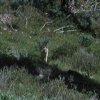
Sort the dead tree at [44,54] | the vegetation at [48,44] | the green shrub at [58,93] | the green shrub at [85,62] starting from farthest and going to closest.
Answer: the dead tree at [44,54] → the green shrub at [85,62] → the vegetation at [48,44] → the green shrub at [58,93]

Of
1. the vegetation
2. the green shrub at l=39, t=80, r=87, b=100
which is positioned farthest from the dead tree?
the green shrub at l=39, t=80, r=87, b=100

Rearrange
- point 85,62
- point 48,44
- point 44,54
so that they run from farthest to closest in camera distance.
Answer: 1. point 48,44
2. point 44,54
3. point 85,62

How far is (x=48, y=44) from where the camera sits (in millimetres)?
14000

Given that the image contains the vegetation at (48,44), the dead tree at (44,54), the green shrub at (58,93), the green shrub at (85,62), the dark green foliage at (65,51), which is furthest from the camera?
the dark green foliage at (65,51)

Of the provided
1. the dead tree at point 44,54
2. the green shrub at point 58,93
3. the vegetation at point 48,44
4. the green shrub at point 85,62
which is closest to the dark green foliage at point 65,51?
the vegetation at point 48,44

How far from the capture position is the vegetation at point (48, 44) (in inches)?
281

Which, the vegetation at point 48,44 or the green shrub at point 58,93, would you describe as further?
the vegetation at point 48,44

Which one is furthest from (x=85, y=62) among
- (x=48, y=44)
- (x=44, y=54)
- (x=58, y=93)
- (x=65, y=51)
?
(x=58, y=93)

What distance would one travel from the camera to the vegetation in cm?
714

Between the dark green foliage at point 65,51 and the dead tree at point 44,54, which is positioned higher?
the dead tree at point 44,54

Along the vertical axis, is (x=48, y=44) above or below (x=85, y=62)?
below

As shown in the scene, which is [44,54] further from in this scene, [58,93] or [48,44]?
[58,93]

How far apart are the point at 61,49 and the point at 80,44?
1867mm

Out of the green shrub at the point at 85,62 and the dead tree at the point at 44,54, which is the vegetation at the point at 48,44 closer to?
the green shrub at the point at 85,62
